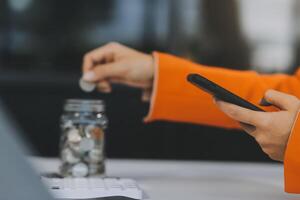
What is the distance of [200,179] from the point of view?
3.57 ft

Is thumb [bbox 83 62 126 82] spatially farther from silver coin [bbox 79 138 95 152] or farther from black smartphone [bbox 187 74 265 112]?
black smartphone [bbox 187 74 265 112]

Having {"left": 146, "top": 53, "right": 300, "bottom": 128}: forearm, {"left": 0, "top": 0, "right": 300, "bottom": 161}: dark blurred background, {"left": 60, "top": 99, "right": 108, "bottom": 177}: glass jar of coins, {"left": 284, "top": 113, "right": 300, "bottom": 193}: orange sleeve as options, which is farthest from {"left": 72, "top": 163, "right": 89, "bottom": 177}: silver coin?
{"left": 0, "top": 0, "right": 300, "bottom": 161}: dark blurred background

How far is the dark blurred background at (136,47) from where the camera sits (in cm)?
264

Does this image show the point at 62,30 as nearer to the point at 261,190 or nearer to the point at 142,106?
the point at 142,106

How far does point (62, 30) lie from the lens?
2.78m

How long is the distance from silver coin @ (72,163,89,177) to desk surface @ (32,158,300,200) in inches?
3.5

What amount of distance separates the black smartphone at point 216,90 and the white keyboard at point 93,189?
15 cm

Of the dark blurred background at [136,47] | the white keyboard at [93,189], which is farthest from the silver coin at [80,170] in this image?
the dark blurred background at [136,47]

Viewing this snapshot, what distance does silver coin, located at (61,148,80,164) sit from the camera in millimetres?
1038

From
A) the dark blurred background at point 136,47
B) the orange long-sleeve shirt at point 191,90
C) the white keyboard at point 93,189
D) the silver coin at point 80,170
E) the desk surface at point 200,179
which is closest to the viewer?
the white keyboard at point 93,189

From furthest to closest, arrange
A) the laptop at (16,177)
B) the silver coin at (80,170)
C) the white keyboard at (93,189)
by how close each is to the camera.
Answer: the silver coin at (80,170)
the white keyboard at (93,189)
the laptop at (16,177)

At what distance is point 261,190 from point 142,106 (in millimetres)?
1667

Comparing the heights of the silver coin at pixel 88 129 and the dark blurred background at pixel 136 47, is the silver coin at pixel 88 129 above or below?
above

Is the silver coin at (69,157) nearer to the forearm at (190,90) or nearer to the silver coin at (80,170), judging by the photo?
the silver coin at (80,170)
